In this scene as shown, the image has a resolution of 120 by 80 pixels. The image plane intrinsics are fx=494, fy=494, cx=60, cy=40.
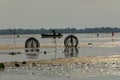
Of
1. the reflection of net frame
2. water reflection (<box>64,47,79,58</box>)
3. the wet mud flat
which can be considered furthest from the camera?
the reflection of net frame

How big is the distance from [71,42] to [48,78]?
5071cm

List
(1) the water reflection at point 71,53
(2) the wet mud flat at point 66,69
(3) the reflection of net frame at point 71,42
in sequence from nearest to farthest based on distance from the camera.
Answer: (2) the wet mud flat at point 66,69 → (1) the water reflection at point 71,53 → (3) the reflection of net frame at point 71,42

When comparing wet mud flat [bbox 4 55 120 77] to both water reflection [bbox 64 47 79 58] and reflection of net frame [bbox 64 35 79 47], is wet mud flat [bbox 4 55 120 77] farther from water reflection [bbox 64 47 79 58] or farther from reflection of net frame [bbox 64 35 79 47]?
reflection of net frame [bbox 64 35 79 47]

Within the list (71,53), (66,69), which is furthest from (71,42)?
(66,69)

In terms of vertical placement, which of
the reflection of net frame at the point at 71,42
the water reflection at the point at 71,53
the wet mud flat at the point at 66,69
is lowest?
the wet mud flat at the point at 66,69

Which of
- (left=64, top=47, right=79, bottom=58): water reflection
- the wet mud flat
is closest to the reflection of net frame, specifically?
(left=64, top=47, right=79, bottom=58): water reflection

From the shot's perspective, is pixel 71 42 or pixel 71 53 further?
pixel 71 42

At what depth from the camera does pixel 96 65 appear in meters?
47.4

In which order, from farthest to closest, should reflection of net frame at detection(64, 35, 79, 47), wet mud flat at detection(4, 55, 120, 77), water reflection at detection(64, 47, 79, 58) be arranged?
reflection of net frame at detection(64, 35, 79, 47) < water reflection at detection(64, 47, 79, 58) < wet mud flat at detection(4, 55, 120, 77)

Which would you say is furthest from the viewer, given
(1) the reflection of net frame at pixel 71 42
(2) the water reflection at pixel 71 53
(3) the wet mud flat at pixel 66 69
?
(1) the reflection of net frame at pixel 71 42

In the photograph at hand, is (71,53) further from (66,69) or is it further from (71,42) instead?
(66,69)

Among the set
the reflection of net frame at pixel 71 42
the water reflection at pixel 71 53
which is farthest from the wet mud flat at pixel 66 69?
the reflection of net frame at pixel 71 42

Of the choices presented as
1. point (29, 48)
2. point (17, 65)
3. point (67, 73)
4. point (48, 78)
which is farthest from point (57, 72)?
point (29, 48)

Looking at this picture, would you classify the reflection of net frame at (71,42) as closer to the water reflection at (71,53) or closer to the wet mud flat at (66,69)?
the water reflection at (71,53)
